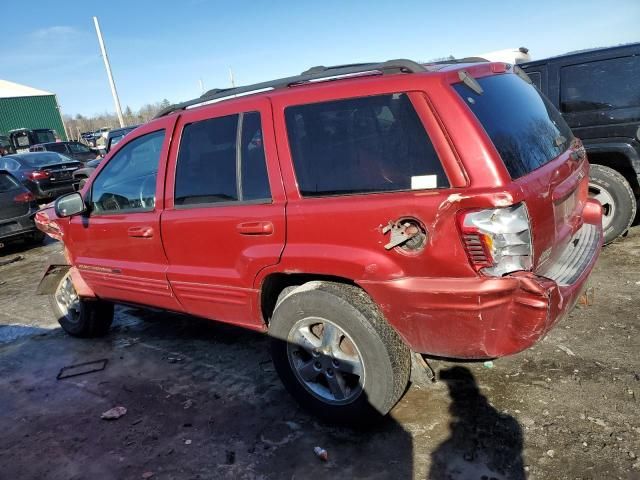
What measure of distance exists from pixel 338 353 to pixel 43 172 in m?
12.6

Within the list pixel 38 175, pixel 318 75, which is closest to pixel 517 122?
pixel 318 75

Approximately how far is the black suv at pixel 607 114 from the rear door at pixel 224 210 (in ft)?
12.8

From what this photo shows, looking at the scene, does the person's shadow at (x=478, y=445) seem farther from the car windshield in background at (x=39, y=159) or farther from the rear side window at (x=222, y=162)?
the car windshield in background at (x=39, y=159)

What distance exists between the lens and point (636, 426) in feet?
8.46

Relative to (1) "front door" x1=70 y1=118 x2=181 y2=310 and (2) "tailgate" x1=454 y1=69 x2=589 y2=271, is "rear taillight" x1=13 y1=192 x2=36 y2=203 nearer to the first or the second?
(1) "front door" x1=70 y1=118 x2=181 y2=310

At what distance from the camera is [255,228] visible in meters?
2.83

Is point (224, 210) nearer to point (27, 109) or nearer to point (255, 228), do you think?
point (255, 228)

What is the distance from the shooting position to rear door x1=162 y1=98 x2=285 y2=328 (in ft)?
9.27

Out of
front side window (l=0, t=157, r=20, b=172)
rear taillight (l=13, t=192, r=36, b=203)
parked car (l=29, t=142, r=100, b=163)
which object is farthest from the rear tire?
parked car (l=29, t=142, r=100, b=163)

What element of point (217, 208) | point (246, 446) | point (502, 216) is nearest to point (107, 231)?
point (217, 208)

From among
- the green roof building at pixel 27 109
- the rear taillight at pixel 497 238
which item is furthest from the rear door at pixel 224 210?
the green roof building at pixel 27 109

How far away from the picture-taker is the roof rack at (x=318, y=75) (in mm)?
2545

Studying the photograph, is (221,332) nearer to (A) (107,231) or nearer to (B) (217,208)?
(A) (107,231)

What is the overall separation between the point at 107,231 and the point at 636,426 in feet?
12.3
